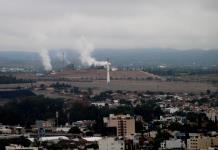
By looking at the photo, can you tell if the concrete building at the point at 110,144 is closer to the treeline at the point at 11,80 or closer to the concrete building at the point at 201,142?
the concrete building at the point at 201,142

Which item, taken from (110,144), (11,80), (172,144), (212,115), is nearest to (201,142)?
(172,144)

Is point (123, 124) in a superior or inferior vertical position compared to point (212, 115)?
inferior

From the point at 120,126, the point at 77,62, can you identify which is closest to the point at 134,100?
the point at 120,126

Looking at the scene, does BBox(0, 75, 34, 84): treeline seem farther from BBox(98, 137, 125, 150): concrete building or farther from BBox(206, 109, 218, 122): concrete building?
BBox(98, 137, 125, 150): concrete building

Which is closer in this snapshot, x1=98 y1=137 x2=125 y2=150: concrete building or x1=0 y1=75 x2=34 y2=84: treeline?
x1=98 y1=137 x2=125 y2=150: concrete building

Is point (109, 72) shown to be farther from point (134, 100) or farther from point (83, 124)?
point (83, 124)

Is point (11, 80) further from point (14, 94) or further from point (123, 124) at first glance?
point (123, 124)

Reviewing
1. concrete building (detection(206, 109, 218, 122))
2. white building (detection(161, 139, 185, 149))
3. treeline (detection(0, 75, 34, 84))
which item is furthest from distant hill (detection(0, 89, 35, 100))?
white building (detection(161, 139, 185, 149))
